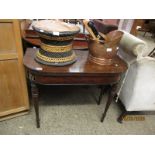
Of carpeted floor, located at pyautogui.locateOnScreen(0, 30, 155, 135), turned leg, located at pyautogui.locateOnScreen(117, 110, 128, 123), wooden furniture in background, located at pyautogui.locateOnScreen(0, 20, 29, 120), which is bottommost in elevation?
carpeted floor, located at pyautogui.locateOnScreen(0, 30, 155, 135)

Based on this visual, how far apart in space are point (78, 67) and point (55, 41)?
10.1 inches

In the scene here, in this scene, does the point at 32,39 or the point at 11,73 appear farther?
the point at 32,39

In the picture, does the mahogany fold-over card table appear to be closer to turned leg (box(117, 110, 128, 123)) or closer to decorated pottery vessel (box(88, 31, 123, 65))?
decorated pottery vessel (box(88, 31, 123, 65))

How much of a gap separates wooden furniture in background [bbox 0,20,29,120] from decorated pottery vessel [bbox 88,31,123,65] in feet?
1.90

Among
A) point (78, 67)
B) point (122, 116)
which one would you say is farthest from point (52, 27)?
point (122, 116)

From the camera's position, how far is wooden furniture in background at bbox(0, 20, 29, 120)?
1128 millimetres

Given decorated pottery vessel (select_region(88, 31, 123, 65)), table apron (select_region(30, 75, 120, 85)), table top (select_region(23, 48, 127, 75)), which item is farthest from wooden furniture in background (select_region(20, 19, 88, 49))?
table apron (select_region(30, 75, 120, 85))

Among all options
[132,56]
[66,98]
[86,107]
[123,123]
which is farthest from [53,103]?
[132,56]

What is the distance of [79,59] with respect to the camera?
1.26 meters

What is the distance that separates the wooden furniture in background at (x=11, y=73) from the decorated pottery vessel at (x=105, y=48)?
58cm

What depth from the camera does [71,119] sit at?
155 cm

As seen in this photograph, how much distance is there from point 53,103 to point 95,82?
0.71m

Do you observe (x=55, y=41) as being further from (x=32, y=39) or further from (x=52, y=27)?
(x=32, y=39)

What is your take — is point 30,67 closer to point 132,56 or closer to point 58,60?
point 58,60
